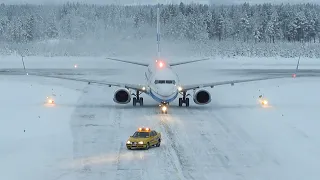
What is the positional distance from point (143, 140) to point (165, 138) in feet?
13.9

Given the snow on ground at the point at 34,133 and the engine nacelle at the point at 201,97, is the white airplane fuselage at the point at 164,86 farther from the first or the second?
the snow on ground at the point at 34,133

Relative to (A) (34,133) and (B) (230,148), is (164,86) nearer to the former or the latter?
→ (A) (34,133)

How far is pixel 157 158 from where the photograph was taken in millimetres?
32094

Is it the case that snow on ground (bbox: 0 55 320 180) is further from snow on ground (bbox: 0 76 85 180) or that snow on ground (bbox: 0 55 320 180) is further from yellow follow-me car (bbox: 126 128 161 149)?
yellow follow-me car (bbox: 126 128 161 149)

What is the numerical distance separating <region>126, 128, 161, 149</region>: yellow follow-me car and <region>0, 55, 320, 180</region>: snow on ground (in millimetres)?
588

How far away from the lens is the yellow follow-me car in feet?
112

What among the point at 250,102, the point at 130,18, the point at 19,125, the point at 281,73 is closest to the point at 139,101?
the point at 250,102

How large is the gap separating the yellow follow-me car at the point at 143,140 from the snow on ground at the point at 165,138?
59 centimetres

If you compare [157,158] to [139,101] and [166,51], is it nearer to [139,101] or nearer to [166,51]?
[139,101]

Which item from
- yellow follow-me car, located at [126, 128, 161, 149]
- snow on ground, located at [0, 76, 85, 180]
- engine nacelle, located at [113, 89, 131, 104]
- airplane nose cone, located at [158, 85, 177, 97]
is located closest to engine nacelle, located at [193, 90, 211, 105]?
airplane nose cone, located at [158, 85, 177, 97]

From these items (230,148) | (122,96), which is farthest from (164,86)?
(230,148)

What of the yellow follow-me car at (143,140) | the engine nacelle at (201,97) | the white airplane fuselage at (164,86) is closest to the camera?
the yellow follow-me car at (143,140)

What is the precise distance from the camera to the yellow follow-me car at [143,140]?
34.2 meters

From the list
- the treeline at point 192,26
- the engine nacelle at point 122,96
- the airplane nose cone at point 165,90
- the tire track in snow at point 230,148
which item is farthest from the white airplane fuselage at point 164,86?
the treeline at point 192,26
